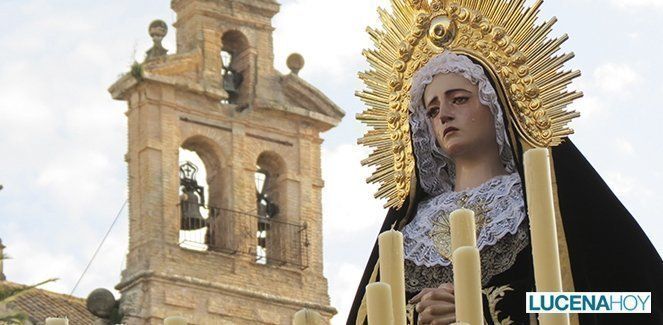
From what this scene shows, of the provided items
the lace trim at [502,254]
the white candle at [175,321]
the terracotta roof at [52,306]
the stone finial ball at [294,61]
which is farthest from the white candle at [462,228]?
the stone finial ball at [294,61]

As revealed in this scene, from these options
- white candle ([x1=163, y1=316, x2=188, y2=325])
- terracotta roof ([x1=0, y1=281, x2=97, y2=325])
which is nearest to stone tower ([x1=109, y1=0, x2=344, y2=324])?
terracotta roof ([x1=0, y1=281, x2=97, y2=325])

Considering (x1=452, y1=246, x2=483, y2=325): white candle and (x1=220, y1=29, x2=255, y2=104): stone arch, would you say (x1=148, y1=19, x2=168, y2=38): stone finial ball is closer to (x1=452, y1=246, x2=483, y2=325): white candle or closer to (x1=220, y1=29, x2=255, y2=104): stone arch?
(x1=220, y1=29, x2=255, y2=104): stone arch

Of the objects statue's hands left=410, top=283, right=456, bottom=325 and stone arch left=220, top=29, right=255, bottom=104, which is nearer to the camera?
statue's hands left=410, top=283, right=456, bottom=325

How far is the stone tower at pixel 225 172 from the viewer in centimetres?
4381

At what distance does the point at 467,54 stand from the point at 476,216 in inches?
28.0

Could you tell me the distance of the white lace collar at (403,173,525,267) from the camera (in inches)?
411

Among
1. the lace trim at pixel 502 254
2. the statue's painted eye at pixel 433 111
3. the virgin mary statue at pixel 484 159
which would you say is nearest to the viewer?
the virgin mary statue at pixel 484 159

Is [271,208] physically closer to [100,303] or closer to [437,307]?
[100,303]

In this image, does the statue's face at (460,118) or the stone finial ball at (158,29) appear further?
the stone finial ball at (158,29)

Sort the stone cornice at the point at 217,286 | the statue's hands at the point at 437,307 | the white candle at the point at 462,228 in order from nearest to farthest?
the white candle at the point at 462,228, the statue's hands at the point at 437,307, the stone cornice at the point at 217,286

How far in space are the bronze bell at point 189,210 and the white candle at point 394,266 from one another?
1409 inches

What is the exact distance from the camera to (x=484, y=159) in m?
10.7

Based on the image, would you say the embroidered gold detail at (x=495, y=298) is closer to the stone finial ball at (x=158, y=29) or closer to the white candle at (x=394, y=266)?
the white candle at (x=394, y=266)

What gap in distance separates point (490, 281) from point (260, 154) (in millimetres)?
36074
